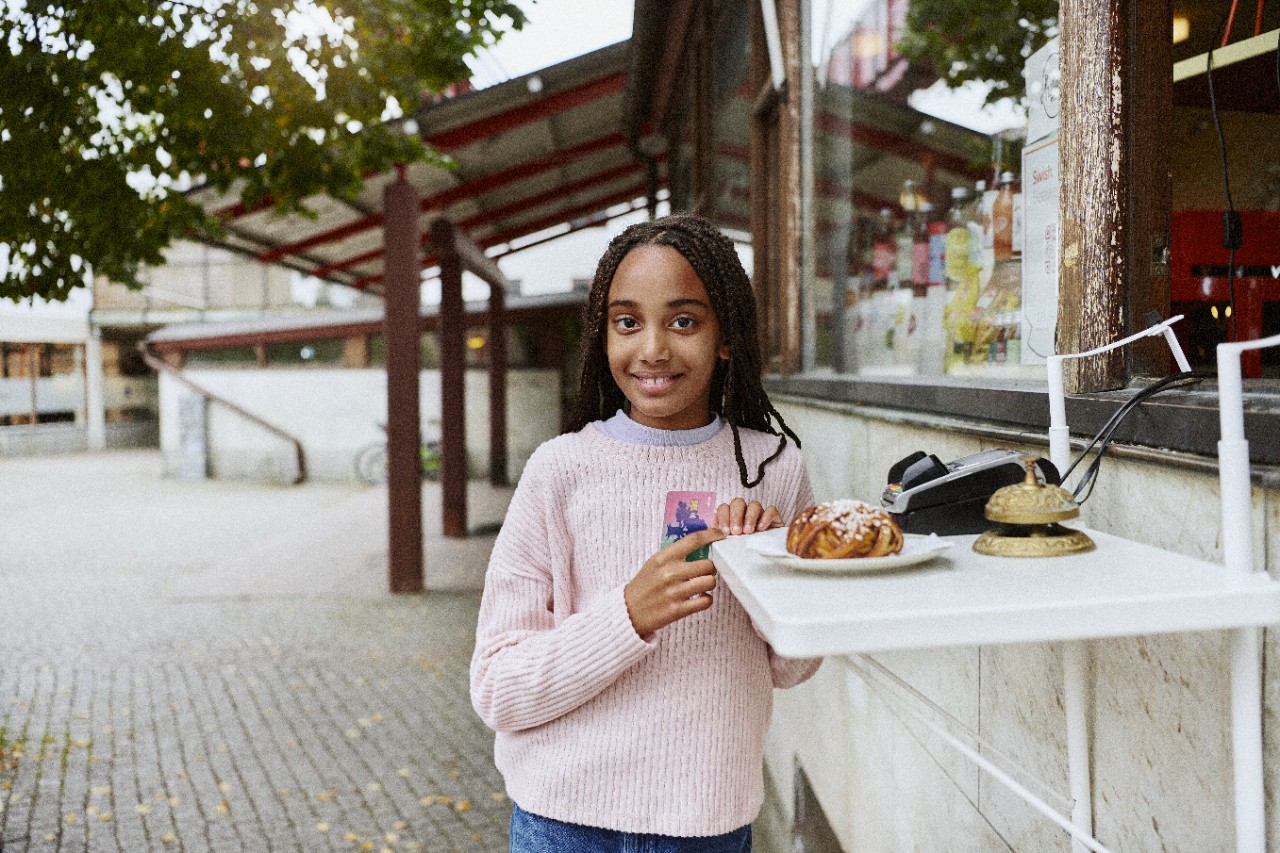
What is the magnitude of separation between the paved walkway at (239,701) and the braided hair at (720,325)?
2429 millimetres

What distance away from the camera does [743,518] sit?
1344mm

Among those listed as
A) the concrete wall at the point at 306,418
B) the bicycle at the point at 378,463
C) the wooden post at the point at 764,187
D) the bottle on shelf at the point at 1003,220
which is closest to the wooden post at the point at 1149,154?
the bottle on shelf at the point at 1003,220

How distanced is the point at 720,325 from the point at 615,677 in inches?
22.2

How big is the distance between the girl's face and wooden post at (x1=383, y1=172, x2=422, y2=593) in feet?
19.6

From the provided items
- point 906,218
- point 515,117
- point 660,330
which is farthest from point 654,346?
point 515,117

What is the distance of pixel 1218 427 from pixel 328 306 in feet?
91.4

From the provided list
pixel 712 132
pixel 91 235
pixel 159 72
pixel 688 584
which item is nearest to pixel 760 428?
pixel 688 584

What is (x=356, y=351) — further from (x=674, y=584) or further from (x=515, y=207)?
(x=674, y=584)

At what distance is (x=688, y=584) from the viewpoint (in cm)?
125

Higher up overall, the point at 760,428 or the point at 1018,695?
the point at 760,428

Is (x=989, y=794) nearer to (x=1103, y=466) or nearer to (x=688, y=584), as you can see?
(x=1103, y=466)

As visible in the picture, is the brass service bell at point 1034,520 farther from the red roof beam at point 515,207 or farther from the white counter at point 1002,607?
the red roof beam at point 515,207

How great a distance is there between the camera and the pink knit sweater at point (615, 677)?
4.84 ft

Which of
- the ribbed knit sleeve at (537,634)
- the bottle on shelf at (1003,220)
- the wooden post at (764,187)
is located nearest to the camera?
the ribbed knit sleeve at (537,634)
